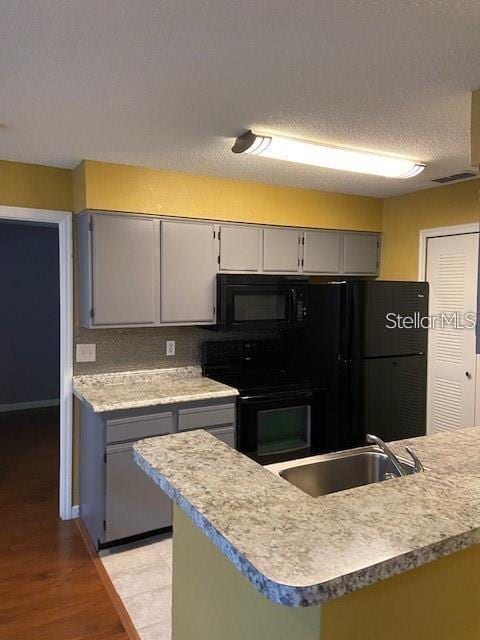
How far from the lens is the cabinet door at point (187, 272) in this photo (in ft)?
10.3

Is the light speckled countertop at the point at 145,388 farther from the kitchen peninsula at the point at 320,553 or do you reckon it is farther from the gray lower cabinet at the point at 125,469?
the kitchen peninsula at the point at 320,553

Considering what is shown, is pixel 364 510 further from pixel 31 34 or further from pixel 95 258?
pixel 95 258

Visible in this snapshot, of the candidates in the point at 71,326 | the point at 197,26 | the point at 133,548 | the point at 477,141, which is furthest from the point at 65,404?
Result: the point at 477,141

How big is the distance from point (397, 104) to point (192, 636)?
6.79 feet

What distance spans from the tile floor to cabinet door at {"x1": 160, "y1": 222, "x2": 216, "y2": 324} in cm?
139

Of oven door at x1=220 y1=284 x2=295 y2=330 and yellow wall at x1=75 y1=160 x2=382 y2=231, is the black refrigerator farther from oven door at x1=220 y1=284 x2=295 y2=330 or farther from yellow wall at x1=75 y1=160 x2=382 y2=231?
yellow wall at x1=75 y1=160 x2=382 y2=231

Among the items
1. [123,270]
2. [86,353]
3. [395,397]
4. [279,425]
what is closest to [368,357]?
[395,397]

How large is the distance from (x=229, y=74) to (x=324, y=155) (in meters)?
0.97

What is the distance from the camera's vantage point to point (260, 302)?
11.3 ft

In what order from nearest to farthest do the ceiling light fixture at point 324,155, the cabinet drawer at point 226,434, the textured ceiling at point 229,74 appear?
the textured ceiling at point 229,74 → the ceiling light fixture at point 324,155 → the cabinet drawer at point 226,434

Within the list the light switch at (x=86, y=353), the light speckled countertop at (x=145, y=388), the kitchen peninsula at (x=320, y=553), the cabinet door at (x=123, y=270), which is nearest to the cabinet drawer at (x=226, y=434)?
the light speckled countertop at (x=145, y=388)

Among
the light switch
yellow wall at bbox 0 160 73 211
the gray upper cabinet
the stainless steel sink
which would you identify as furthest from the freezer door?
yellow wall at bbox 0 160 73 211

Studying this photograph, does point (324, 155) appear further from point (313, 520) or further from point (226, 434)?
point (313, 520)

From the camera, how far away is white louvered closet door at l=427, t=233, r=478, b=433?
3.41m
